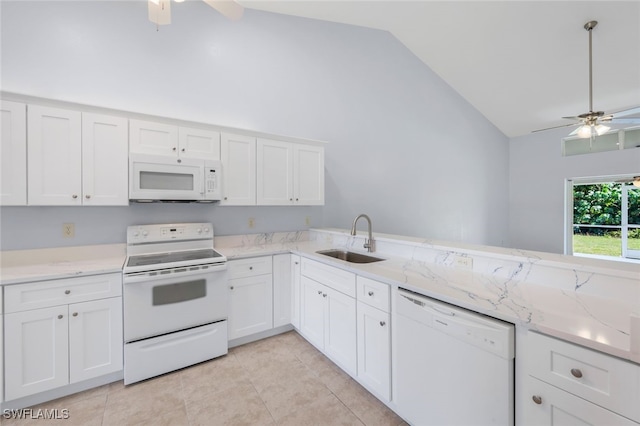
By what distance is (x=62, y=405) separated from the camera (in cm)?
193

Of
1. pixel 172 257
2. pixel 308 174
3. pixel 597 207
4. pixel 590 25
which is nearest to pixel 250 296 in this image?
pixel 172 257

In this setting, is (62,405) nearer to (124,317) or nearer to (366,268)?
(124,317)

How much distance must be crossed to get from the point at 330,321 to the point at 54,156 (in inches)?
98.7

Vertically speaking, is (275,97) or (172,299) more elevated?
(275,97)

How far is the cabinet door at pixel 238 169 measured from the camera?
2834 millimetres

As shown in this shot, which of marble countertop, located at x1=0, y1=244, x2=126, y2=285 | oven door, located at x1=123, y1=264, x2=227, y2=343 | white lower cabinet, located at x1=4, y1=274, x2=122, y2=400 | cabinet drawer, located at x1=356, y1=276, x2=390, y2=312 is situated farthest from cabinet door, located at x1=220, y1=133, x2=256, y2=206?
cabinet drawer, located at x1=356, y1=276, x2=390, y2=312

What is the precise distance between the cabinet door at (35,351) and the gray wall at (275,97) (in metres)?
0.77

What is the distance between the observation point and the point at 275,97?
352cm

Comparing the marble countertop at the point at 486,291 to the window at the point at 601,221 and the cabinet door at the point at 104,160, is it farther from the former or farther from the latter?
the window at the point at 601,221

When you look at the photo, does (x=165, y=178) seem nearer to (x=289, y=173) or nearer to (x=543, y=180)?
(x=289, y=173)

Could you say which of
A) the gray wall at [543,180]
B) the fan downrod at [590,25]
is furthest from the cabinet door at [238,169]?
the gray wall at [543,180]

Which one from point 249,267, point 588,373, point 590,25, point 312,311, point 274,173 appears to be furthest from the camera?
point 590,25

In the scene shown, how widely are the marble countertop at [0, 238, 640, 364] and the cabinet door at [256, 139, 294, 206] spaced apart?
716 millimetres

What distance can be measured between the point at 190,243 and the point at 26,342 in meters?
1.33
